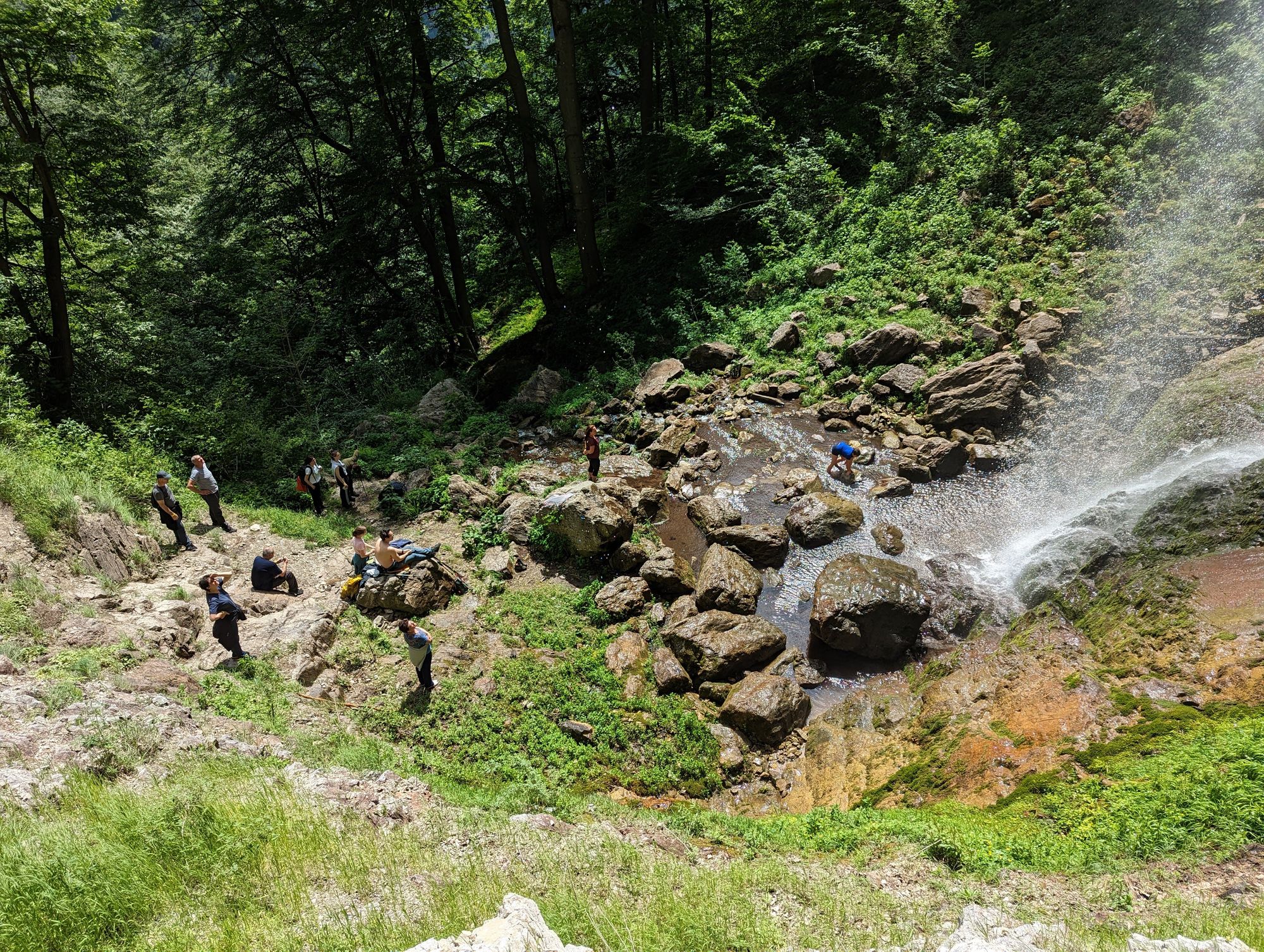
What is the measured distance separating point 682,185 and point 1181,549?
19.2 meters

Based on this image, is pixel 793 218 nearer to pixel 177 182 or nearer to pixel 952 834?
pixel 952 834

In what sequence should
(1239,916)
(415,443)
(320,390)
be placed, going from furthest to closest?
(320,390) < (415,443) < (1239,916)

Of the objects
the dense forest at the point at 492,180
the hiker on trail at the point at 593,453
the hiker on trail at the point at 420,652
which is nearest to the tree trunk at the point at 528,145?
the dense forest at the point at 492,180

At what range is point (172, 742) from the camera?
6.66 m

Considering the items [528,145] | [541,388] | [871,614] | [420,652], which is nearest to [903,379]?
[871,614]

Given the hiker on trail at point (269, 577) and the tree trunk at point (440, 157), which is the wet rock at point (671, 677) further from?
the tree trunk at point (440, 157)

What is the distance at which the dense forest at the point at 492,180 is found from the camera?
1469cm

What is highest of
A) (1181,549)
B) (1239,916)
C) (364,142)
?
(364,142)

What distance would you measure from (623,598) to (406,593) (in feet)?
12.3

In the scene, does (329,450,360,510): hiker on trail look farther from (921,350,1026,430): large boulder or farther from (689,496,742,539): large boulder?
(921,350,1026,430): large boulder

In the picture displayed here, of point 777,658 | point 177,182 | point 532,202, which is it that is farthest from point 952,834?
point 177,182

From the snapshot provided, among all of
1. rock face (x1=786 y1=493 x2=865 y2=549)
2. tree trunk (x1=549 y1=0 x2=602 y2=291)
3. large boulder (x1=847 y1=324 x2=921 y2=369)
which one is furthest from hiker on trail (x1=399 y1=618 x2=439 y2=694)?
tree trunk (x1=549 y1=0 x2=602 y2=291)

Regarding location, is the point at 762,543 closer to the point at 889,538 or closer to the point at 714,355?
the point at 889,538

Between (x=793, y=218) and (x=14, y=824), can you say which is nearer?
(x=14, y=824)
